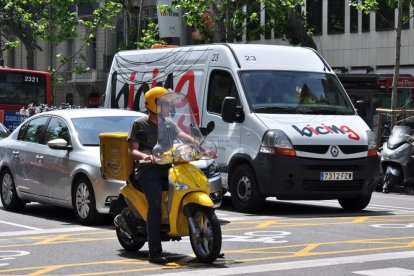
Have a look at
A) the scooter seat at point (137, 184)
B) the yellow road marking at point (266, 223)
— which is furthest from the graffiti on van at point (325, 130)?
the scooter seat at point (137, 184)

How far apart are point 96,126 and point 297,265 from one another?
555cm

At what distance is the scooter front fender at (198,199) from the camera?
1030 centimetres

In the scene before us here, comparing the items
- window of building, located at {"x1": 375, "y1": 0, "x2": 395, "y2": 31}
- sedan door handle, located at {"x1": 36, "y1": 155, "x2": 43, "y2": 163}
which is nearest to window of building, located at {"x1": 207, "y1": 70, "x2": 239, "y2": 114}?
sedan door handle, located at {"x1": 36, "y1": 155, "x2": 43, "y2": 163}

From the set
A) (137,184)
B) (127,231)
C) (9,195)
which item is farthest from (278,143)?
(137,184)

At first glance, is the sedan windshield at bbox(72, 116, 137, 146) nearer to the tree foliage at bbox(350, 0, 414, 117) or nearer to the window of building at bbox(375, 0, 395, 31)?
the tree foliage at bbox(350, 0, 414, 117)

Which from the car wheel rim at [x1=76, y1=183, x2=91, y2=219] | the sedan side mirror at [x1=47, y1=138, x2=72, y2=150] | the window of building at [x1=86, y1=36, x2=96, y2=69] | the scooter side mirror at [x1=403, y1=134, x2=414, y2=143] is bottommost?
the car wheel rim at [x1=76, y1=183, x2=91, y2=219]

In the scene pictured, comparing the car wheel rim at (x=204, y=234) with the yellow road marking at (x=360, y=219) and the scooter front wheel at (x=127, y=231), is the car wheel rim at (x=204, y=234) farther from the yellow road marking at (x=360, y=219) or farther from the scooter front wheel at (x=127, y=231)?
the yellow road marking at (x=360, y=219)

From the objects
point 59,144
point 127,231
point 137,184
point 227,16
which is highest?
point 227,16

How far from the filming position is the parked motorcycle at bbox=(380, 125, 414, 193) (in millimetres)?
22812

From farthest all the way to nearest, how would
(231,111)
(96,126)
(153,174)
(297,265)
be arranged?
(231,111), (96,126), (153,174), (297,265)

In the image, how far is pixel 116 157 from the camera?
11453 millimetres

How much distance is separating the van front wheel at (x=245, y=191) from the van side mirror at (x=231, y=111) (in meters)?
0.71

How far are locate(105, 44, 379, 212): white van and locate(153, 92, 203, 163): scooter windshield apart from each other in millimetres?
5295

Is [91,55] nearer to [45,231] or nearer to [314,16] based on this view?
[314,16]
